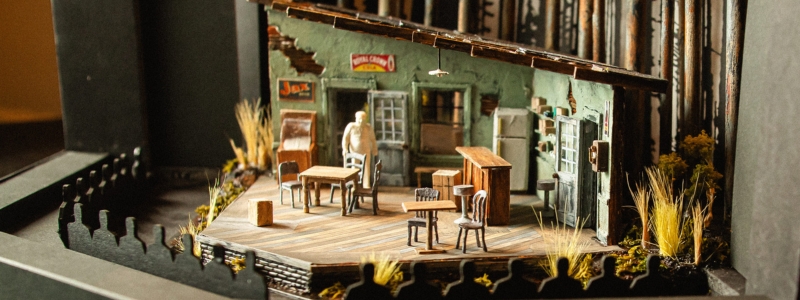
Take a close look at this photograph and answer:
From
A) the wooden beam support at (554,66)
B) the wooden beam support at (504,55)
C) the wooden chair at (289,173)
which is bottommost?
the wooden chair at (289,173)

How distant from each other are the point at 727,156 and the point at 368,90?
16.2 feet

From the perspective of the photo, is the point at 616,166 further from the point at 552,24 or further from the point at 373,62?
the point at 373,62

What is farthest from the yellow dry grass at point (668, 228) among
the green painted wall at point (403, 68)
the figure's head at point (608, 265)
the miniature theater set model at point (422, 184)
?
the green painted wall at point (403, 68)

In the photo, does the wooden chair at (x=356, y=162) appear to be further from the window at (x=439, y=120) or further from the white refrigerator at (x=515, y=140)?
the white refrigerator at (x=515, y=140)

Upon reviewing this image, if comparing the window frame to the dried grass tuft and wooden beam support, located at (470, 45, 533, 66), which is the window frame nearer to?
wooden beam support, located at (470, 45, 533, 66)

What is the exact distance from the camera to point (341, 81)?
12273 mm

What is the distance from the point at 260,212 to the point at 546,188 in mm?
3521

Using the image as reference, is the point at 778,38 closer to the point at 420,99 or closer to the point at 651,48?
the point at 651,48

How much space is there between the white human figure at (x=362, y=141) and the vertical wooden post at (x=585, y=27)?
3.31 m

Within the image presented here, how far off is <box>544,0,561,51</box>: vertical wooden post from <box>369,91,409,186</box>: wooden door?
95.4 inches

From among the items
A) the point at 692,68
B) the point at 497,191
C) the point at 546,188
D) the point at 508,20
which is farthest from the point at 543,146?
the point at 508,20

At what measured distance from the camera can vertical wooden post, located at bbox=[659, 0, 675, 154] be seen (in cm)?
1123

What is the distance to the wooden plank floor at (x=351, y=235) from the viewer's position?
907 cm

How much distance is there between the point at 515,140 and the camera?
38.1 ft
